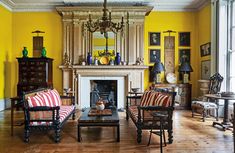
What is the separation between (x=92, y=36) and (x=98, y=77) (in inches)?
56.4

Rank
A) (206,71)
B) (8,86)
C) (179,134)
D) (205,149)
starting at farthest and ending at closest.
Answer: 1. (8,86)
2. (206,71)
3. (179,134)
4. (205,149)

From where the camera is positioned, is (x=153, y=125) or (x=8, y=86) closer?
(x=153, y=125)

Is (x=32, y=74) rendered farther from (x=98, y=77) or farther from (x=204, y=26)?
(x=204, y=26)

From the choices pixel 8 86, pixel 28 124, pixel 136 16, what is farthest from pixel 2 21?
pixel 28 124

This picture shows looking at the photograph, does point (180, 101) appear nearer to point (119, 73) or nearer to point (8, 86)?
point (119, 73)

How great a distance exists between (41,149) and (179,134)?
2.70 m

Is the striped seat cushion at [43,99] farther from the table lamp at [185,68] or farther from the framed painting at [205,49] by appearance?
the framed painting at [205,49]

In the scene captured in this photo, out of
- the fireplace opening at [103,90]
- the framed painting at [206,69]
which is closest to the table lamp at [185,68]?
the framed painting at [206,69]

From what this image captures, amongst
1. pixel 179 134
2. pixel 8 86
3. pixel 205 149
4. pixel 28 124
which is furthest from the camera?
pixel 8 86

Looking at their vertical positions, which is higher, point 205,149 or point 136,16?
point 136,16

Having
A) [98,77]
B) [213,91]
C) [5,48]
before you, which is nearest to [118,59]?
[98,77]

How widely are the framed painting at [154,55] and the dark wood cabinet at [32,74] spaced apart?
354 cm

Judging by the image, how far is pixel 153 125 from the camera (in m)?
4.54

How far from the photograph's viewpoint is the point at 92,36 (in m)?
8.59
